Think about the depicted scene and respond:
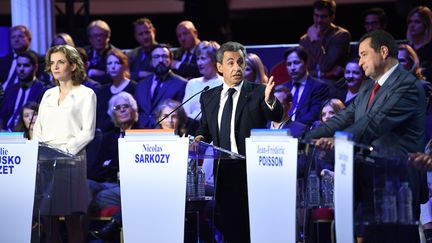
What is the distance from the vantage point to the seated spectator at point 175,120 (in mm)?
8008

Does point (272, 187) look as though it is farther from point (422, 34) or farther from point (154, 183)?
point (422, 34)

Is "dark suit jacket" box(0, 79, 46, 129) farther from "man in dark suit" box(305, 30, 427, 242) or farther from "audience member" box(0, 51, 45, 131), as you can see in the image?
"man in dark suit" box(305, 30, 427, 242)

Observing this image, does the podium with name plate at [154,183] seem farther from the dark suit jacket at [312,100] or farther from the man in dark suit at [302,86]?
the man in dark suit at [302,86]

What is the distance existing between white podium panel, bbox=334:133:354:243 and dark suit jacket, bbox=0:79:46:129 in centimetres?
529

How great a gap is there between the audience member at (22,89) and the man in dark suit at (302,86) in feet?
8.72

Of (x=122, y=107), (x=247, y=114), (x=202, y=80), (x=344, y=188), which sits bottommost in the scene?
(x=344, y=188)

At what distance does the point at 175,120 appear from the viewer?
8.05 m

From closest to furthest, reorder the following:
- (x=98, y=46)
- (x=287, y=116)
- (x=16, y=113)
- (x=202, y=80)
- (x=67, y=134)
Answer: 1. (x=67, y=134)
2. (x=287, y=116)
3. (x=202, y=80)
4. (x=16, y=113)
5. (x=98, y=46)

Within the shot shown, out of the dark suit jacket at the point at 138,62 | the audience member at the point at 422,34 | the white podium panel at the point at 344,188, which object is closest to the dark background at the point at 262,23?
the dark suit jacket at the point at 138,62

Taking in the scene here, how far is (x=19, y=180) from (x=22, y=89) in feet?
12.8

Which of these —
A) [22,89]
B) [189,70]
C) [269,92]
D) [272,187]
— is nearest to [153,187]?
[272,187]

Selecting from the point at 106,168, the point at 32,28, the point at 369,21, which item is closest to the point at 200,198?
the point at 106,168

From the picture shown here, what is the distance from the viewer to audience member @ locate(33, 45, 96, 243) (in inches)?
256

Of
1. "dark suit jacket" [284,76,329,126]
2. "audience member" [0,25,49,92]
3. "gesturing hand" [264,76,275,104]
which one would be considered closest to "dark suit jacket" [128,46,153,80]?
"audience member" [0,25,49,92]
